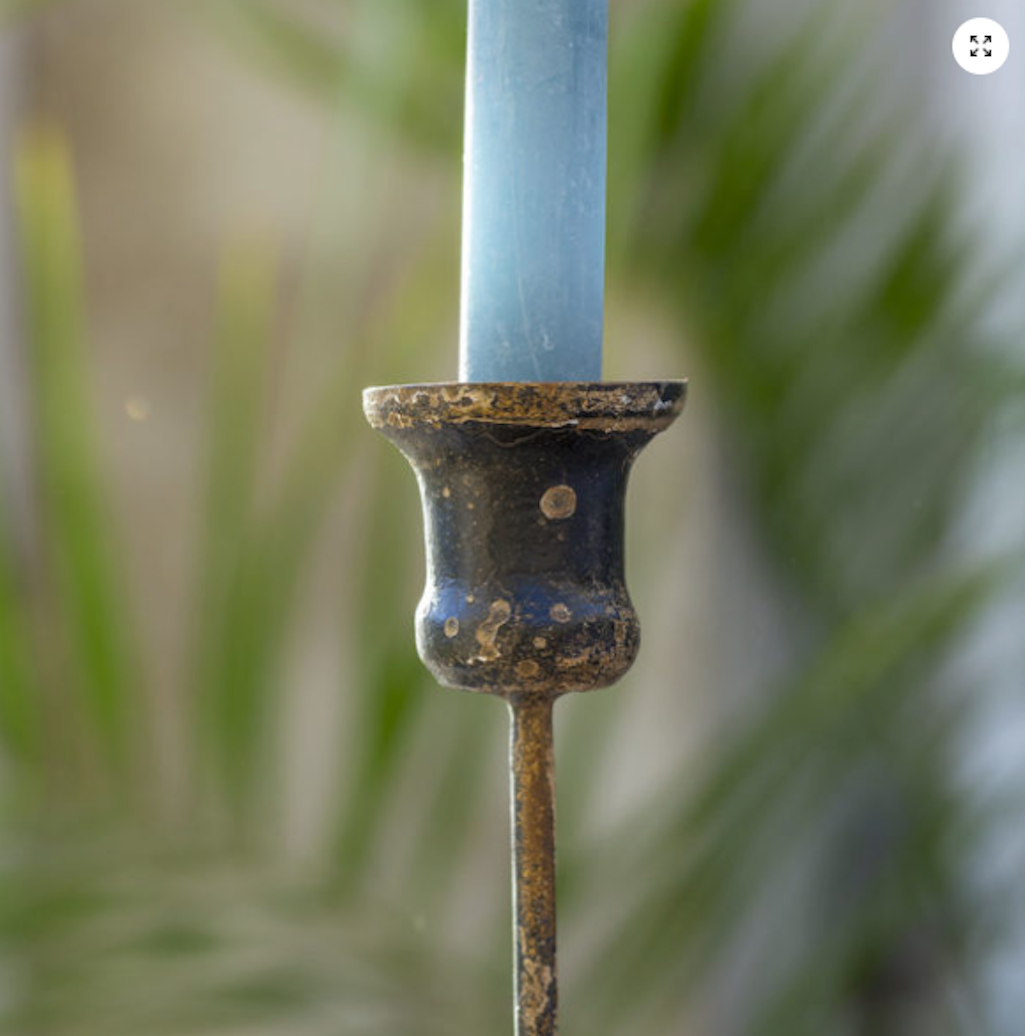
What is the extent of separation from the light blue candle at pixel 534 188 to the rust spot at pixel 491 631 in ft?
0.14

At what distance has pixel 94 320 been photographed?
2.53ft

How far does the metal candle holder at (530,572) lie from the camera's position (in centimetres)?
22

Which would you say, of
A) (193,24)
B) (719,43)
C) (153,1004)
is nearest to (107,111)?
(193,24)

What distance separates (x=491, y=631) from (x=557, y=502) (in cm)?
3

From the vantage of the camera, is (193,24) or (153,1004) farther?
(193,24)

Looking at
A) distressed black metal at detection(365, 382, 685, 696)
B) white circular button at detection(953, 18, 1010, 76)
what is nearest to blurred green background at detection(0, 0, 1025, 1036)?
white circular button at detection(953, 18, 1010, 76)

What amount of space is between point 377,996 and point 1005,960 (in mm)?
356

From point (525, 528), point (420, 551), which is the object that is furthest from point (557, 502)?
point (420, 551)

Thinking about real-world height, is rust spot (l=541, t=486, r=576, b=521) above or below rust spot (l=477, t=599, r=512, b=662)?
above

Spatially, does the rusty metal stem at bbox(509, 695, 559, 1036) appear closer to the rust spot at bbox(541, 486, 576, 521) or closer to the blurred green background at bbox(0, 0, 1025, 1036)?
the rust spot at bbox(541, 486, 576, 521)

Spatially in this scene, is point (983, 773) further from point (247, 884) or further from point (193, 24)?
point (193, 24)

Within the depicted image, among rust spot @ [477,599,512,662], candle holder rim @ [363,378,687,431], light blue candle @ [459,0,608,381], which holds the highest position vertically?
light blue candle @ [459,0,608,381]

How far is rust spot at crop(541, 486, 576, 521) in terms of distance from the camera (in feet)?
0.75

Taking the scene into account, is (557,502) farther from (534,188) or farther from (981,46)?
(981,46)
